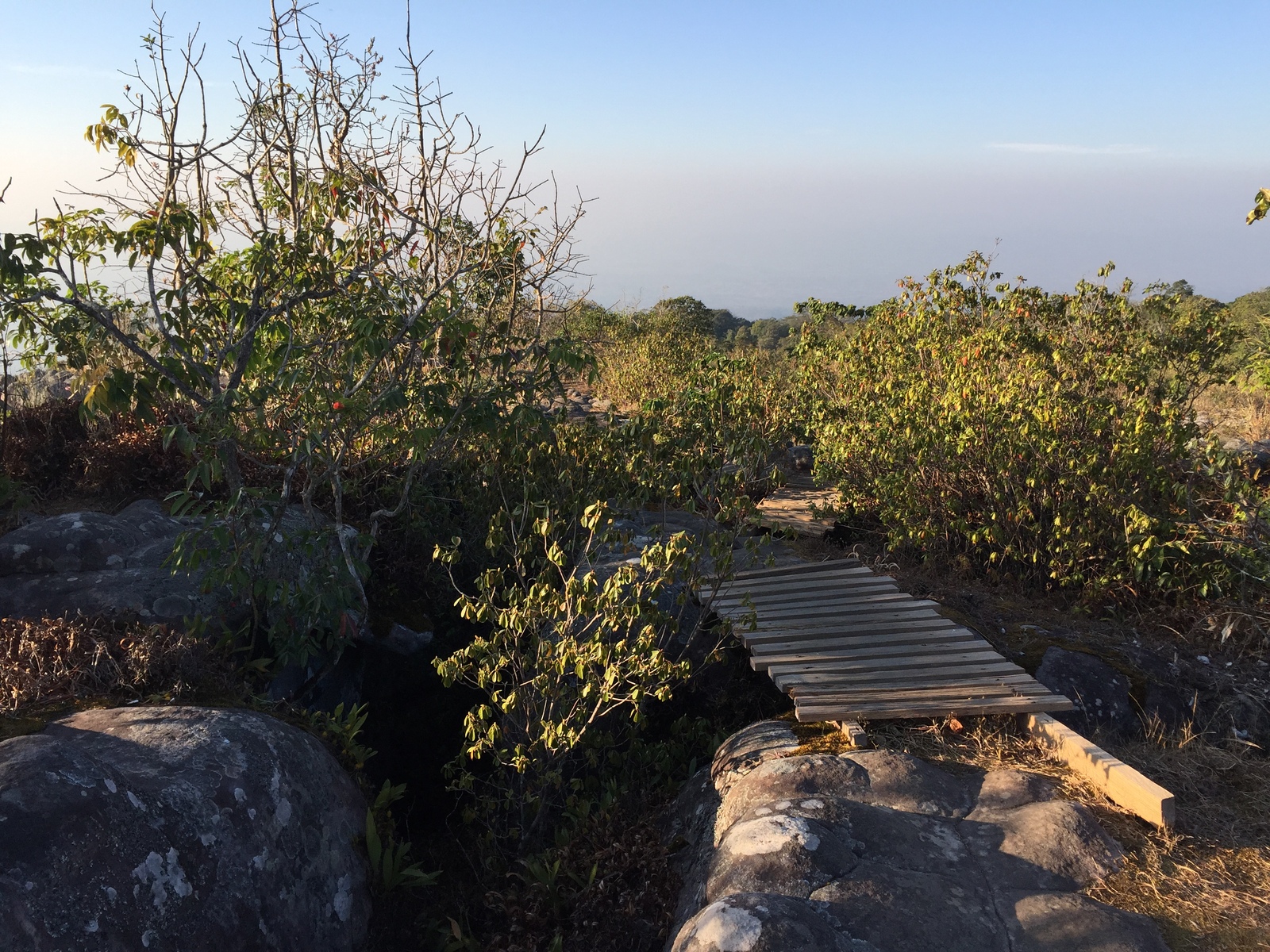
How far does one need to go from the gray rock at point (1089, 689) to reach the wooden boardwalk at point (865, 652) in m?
0.49

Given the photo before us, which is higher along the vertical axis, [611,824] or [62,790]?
[62,790]

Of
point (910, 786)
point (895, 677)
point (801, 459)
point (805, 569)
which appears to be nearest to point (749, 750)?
point (910, 786)

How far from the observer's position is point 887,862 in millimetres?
3383

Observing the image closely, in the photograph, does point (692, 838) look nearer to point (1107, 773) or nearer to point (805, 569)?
point (1107, 773)

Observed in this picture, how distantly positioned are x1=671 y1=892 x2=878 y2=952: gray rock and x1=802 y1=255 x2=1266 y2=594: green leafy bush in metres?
3.94

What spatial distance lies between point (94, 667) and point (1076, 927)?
454 cm

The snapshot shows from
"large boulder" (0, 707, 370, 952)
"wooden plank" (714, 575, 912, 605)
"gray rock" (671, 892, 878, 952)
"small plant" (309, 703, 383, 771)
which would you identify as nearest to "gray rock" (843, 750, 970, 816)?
"gray rock" (671, 892, 878, 952)

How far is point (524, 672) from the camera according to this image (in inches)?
184

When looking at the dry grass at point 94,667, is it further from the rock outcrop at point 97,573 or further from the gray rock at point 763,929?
the gray rock at point 763,929

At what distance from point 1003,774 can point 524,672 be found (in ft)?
8.20

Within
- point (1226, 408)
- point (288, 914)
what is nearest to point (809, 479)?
point (1226, 408)

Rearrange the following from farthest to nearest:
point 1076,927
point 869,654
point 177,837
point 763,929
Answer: point 869,654 < point 177,837 < point 1076,927 < point 763,929

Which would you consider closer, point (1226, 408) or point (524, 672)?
point (524, 672)

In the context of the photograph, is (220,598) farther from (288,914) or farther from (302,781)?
(288,914)
